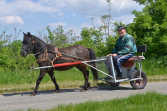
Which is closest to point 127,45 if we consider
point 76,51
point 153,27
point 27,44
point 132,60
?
point 132,60

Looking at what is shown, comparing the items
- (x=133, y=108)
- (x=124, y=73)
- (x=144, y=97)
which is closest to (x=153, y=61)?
(x=124, y=73)

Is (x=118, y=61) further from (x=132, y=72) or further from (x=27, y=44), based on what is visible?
(x=27, y=44)

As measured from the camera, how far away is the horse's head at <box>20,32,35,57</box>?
6324 millimetres

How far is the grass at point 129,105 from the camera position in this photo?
13.8 feet

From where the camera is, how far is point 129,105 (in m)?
4.47

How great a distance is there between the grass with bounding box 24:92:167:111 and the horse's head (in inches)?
104

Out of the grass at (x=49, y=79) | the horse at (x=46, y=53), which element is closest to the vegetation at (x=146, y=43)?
the grass at (x=49, y=79)

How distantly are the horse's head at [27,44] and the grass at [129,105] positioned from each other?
265 cm

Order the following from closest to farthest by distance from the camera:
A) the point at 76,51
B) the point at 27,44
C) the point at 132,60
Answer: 1. the point at 27,44
2. the point at 132,60
3. the point at 76,51

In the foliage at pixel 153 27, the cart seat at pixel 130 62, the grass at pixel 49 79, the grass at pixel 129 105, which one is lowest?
the grass at pixel 129 105

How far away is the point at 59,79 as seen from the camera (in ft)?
29.4

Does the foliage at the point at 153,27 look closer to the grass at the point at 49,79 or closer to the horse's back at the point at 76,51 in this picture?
the grass at the point at 49,79

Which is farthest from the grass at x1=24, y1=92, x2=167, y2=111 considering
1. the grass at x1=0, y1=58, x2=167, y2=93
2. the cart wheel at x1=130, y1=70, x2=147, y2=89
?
the grass at x1=0, y1=58, x2=167, y2=93

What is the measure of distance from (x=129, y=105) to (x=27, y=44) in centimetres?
373
